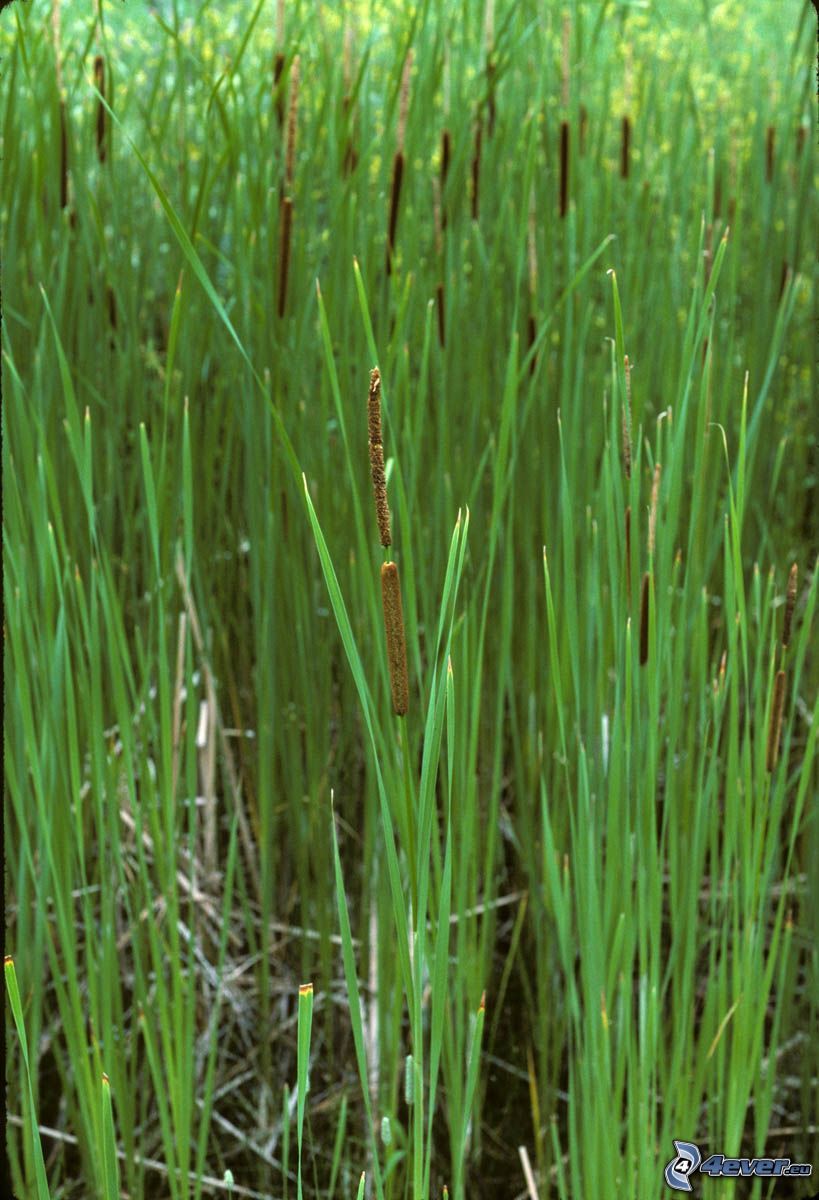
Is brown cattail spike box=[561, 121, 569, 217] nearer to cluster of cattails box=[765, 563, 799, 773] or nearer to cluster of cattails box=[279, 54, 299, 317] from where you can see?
cluster of cattails box=[279, 54, 299, 317]

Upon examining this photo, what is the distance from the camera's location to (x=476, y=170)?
1227 millimetres

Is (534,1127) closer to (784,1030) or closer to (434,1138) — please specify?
(434,1138)

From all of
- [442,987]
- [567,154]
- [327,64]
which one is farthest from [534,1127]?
[327,64]

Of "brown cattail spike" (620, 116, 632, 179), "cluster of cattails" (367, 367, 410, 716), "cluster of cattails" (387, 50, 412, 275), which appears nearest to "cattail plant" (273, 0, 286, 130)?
"cluster of cattails" (387, 50, 412, 275)

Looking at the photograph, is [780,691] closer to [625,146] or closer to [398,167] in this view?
[398,167]

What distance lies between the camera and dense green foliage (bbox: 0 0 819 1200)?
0.86 meters

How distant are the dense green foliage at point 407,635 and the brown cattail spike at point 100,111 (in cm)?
1

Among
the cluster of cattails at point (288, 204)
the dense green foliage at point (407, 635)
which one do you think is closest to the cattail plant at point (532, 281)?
the dense green foliage at point (407, 635)

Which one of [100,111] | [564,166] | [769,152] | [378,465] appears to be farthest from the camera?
[769,152]

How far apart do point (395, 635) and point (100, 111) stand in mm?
1006

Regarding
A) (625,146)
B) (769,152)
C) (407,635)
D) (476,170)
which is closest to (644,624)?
(407,635)

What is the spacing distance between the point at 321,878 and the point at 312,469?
43cm

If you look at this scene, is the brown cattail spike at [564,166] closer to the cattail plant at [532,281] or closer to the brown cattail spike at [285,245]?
the cattail plant at [532,281]

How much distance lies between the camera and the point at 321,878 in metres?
1.15
